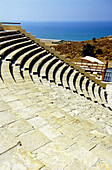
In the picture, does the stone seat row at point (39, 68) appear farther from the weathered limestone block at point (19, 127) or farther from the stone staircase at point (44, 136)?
the weathered limestone block at point (19, 127)

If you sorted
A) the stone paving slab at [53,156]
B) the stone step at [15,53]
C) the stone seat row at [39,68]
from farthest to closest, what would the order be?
the stone step at [15,53] → the stone seat row at [39,68] → the stone paving slab at [53,156]

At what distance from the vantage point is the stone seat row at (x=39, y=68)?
9705 mm

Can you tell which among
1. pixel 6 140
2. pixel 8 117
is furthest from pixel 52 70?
pixel 6 140

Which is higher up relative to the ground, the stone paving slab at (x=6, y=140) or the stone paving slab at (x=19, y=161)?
the stone paving slab at (x=6, y=140)

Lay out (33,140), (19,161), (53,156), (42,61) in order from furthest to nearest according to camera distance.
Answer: (42,61) < (33,140) < (53,156) < (19,161)

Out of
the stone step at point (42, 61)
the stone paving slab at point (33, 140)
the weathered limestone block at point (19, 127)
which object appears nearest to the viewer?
the stone paving slab at point (33, 140)

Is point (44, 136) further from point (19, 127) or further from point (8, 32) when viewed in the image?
point (8, 32)

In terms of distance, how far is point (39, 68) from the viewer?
11.9 meters

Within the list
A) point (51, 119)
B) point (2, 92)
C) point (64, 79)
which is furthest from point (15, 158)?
point (64, 79)

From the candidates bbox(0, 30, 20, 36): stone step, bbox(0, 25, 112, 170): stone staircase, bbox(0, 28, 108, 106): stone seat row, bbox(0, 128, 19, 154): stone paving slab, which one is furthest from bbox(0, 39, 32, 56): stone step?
bbox(0, 128, 19, 154): stone paving slab

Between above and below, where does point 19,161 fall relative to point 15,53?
below

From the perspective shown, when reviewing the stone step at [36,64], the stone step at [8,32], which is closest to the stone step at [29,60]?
the stone step at [36,64]

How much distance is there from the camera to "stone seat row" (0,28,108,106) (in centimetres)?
970

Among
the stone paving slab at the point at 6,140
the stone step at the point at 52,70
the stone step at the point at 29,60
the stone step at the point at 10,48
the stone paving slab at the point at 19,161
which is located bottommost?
the stone paving slab at the point at 19,161
